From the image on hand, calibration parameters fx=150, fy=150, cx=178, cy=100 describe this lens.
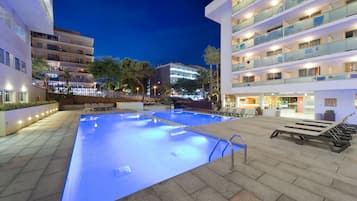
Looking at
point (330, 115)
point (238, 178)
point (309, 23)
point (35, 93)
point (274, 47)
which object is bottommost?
point (238, 178)

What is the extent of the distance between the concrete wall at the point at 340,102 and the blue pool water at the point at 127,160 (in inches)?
404

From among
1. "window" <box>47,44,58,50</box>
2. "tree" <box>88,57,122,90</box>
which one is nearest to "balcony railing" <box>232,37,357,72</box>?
"tree" <box>88,57,122,90</box>

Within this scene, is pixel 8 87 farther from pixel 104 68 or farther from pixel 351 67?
pixel 351 67

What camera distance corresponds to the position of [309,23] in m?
11.1

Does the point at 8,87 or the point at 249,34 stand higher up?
the point at 249,34

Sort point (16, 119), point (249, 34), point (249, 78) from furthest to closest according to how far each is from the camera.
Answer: point (249, 78) → point (249, 34) → point (16, 119)

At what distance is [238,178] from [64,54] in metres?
39.7

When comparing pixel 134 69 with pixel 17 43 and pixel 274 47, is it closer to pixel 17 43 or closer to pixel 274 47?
pixel 17 43

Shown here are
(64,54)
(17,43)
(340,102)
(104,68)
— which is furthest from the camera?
(64,54)

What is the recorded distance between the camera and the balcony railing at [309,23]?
9.34m

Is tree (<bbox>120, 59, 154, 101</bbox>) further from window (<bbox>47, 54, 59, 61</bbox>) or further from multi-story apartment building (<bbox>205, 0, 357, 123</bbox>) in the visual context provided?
multi-story apartment building (<bbox>205, 0, 357, 123</bbox>)

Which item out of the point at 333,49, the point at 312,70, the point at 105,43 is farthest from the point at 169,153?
the point at 105,43

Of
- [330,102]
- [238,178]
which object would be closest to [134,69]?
[330,102]

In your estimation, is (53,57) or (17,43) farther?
(53,57)
